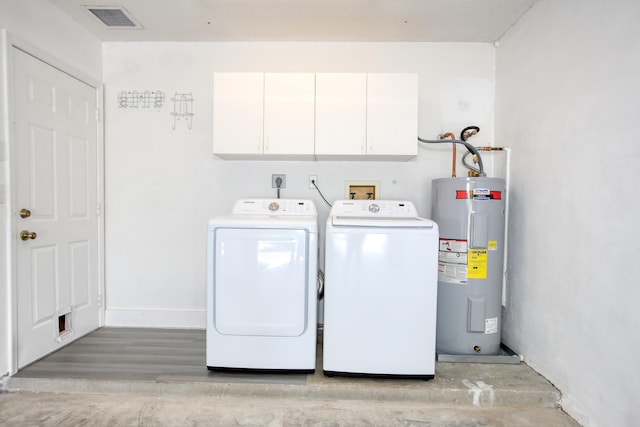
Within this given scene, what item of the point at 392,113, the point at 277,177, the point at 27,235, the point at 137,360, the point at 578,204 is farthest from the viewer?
the point at 277,177

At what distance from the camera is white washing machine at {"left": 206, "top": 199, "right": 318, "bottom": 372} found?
2.02 meters

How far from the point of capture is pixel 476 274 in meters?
2.25

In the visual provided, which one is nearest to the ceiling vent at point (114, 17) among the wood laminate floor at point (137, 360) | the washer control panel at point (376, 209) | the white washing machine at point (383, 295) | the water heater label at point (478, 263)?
the washer control panel at point (376, 209)

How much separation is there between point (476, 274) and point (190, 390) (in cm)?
190

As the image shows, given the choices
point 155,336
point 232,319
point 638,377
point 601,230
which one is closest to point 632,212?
point 601,230

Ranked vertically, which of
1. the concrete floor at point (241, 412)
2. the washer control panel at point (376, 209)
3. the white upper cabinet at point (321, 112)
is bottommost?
the concrete floor at point (241, 412)

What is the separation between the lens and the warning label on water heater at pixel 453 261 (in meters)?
2.26

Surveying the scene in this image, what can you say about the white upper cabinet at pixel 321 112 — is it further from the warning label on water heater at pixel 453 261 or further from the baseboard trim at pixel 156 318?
the baseboard trim at pixel 156 318

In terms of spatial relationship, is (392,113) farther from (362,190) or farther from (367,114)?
(362,190)

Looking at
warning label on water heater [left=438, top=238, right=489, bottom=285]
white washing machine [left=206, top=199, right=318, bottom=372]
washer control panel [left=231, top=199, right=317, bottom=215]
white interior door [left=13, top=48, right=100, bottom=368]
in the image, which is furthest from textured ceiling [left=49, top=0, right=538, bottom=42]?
warning label on water heater [left=438, top=238, right=489, bottom=285]

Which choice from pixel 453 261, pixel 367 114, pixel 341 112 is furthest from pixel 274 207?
pixel 453 261

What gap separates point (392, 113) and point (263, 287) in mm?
1477

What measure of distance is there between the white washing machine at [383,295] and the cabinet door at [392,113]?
2.31ft

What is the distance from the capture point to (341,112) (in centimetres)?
243
